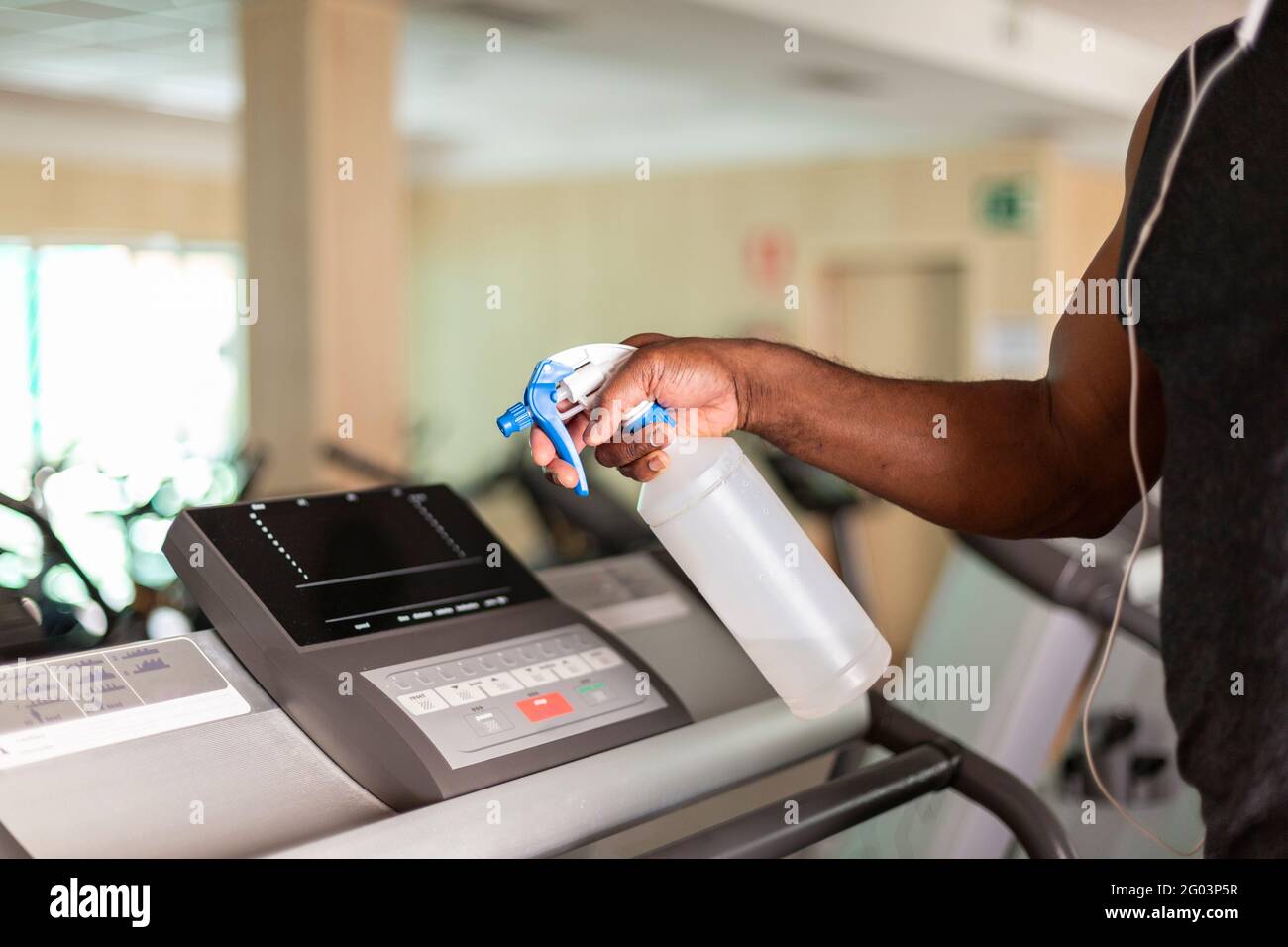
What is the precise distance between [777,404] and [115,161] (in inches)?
268

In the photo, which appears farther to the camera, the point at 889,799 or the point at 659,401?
the point at 889,799

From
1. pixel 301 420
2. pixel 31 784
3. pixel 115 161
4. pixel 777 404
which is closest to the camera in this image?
pixel 31 784

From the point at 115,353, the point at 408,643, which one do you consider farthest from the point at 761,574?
the point at 115,353

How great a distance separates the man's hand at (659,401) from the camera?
875mm

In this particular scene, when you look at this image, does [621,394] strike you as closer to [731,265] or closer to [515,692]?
[515,692]

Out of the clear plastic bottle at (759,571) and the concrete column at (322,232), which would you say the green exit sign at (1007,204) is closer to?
the concrete column at (322,232)

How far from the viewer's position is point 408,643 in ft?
3.12

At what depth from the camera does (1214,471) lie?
77cm

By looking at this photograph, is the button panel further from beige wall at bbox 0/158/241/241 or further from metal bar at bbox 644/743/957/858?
beige wall at bbox 0/158/241/241

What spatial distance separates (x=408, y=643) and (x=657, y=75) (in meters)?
4.16

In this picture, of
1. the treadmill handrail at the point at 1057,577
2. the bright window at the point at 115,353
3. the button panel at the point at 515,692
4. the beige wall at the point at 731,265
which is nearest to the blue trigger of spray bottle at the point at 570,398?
the button panel at the point at 515,692

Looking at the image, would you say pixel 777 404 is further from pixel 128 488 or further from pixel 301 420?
pixel 301 420
